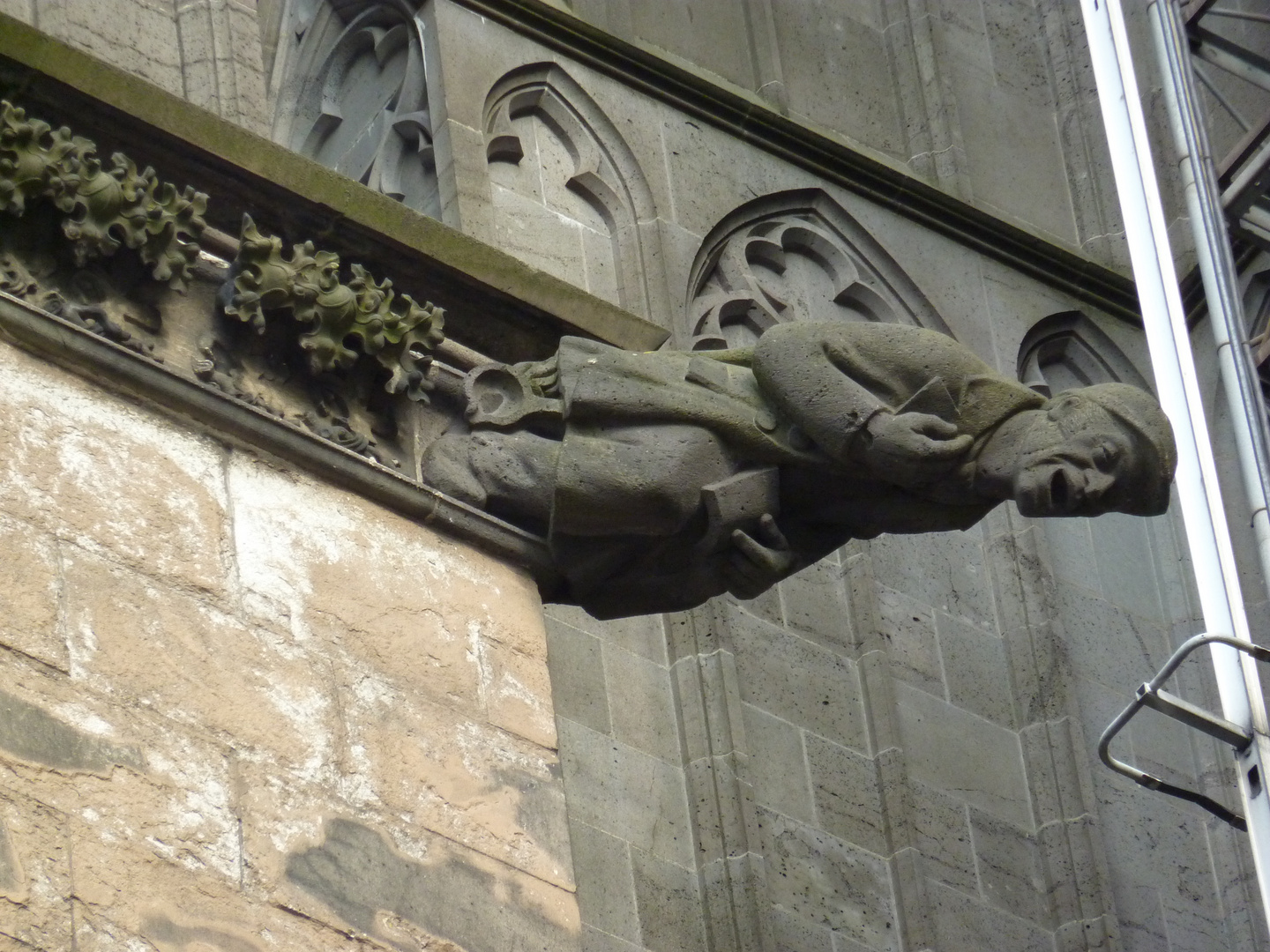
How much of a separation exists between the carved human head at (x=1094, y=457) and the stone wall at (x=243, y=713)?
32.5 inches

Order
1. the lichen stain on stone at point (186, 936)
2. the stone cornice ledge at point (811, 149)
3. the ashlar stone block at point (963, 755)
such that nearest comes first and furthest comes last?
the lichen stain on stone at point (186, 936) → the ashlar stone block at point (963, 755) → the stone cornice ledge at point (811, 149)

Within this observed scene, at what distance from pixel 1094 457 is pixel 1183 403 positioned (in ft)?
7.72

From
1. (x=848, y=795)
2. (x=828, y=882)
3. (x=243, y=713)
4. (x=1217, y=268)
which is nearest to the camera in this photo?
(x=243, y=713)

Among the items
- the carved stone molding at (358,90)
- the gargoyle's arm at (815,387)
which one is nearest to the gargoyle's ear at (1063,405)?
the gargoyle's arm at (815,387)

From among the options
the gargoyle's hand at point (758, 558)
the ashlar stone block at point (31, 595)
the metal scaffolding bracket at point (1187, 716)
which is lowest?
the ashlar stone block at point (31, 595)

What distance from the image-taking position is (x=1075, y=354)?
33.5 feet

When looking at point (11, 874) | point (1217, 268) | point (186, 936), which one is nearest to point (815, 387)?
point (186, 936)

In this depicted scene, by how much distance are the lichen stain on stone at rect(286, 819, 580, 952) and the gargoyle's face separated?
1023 mm

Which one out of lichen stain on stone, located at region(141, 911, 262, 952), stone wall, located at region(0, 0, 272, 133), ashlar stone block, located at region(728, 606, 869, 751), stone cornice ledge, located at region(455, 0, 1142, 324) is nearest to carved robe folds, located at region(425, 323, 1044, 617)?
lichen stain on stone, located at region(141, 911, 262, 952)

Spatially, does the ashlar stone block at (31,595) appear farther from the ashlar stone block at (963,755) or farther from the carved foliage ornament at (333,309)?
the ashlar stone block at (963,755)

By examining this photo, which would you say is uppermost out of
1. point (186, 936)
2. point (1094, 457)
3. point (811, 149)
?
point (811, 149)

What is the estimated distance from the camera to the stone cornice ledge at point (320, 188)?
5.23 meters

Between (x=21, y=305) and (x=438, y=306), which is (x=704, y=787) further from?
(x=21, y=305)

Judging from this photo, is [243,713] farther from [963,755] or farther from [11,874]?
[963,755]
